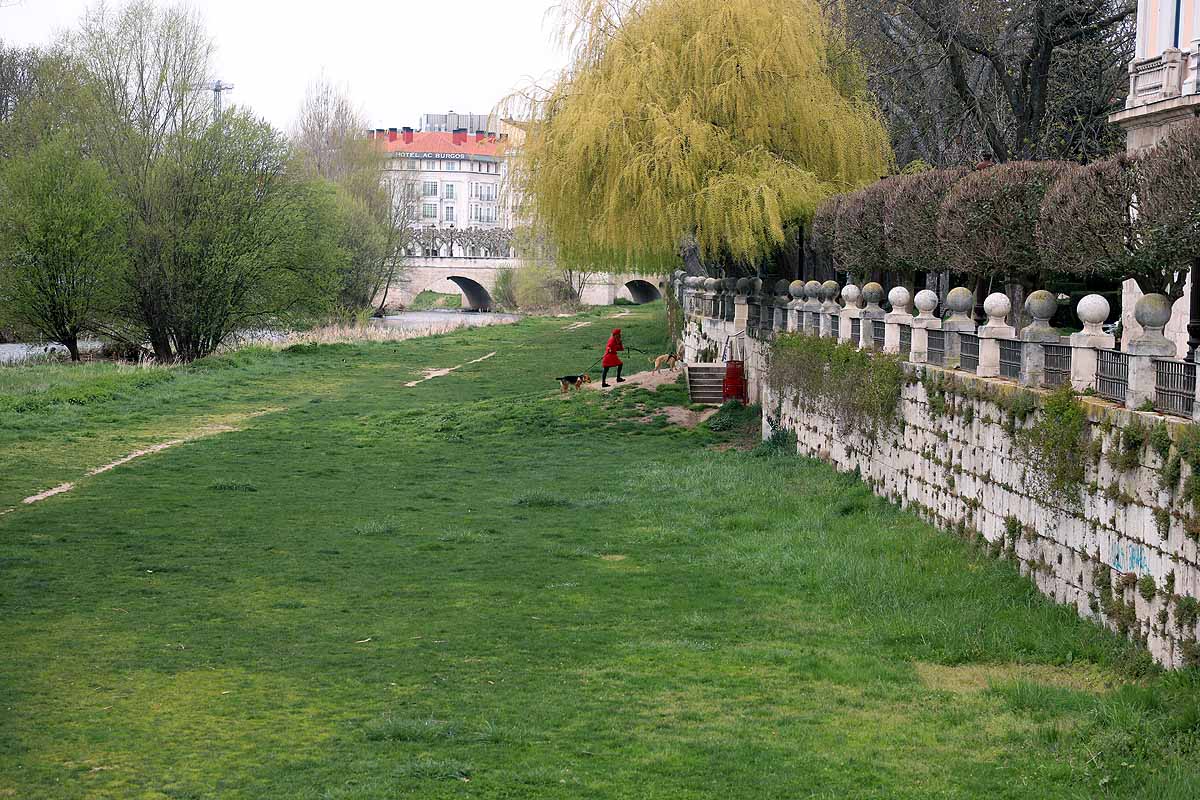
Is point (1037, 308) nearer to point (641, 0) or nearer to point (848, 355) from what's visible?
point (848, 355)

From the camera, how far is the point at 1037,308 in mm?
13492

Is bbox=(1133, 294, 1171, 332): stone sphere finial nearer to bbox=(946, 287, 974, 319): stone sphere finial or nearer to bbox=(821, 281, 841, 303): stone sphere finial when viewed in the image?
bbox=(946, 287, 974, 319): stone sphere finial

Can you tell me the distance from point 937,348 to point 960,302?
67 centimetres

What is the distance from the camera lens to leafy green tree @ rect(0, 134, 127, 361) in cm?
Result: 4362

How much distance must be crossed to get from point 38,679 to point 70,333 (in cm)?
3811

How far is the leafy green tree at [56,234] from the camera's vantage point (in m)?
43.6

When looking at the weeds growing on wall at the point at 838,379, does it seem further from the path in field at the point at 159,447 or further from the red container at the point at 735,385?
the path in field at the point at 159,447

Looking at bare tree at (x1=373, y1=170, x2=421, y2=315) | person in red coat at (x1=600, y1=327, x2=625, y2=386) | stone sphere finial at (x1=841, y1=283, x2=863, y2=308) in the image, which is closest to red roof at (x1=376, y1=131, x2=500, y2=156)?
bare tree at (x1=373, y1=170, x2=421, y2=315)

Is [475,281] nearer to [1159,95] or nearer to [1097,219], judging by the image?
[1159,95]

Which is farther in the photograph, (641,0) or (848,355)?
(641,0)

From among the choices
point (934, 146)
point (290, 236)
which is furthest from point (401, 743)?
point (290, 236)

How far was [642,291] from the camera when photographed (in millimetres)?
100250

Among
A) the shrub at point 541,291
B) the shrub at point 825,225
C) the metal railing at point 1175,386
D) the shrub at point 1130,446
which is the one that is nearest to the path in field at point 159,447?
the shrub at point 825,225

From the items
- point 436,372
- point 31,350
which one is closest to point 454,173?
point 31,350
